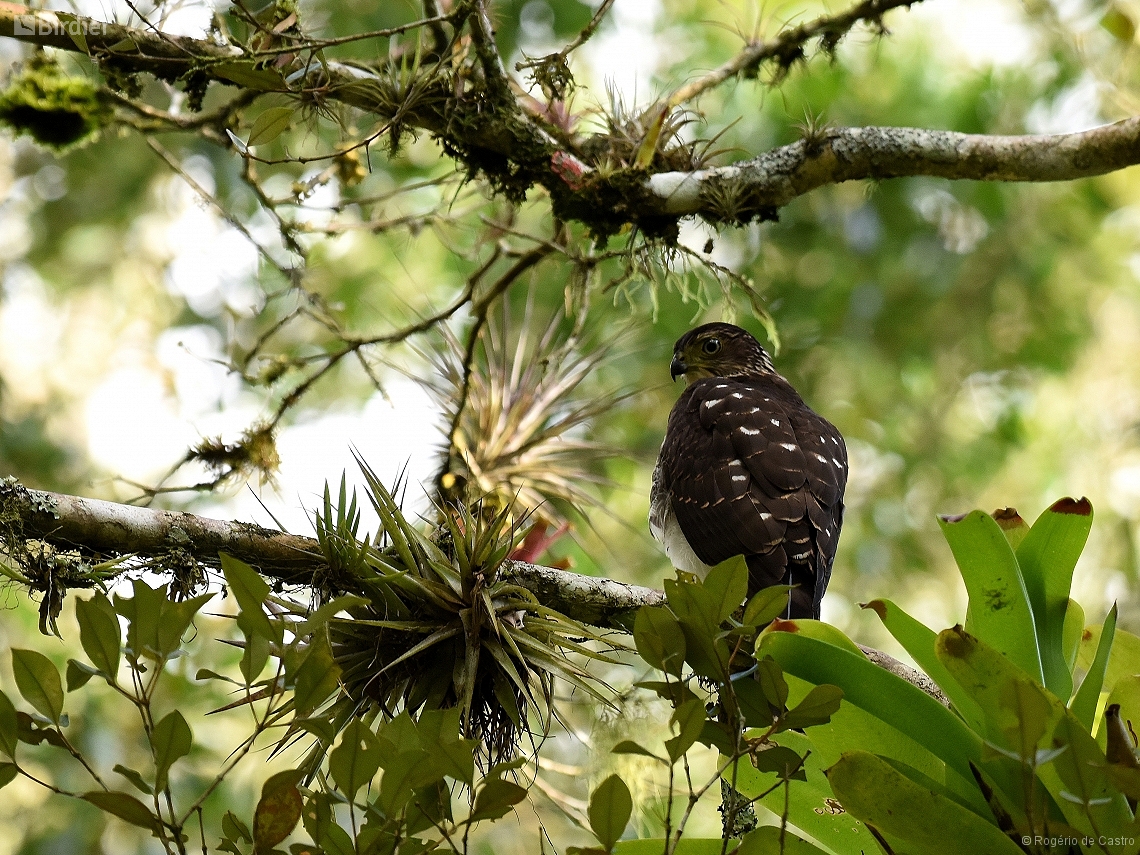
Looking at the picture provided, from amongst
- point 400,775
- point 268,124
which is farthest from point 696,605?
point 268,124

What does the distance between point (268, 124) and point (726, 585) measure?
1.81m

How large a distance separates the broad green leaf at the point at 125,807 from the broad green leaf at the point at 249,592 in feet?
1.00

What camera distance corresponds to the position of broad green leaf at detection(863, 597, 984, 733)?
7.58ft

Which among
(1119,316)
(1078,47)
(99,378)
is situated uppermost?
(1119,316)

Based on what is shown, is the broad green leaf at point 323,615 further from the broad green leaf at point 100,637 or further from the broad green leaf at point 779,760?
the broad green leaf at point 779,760

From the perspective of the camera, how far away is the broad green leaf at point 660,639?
1.87 meters

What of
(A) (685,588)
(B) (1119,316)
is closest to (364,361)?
(A) (685,588)

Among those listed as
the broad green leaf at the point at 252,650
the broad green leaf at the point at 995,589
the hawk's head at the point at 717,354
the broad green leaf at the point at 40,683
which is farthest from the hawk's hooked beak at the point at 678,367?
the broad green leaf at the point at 40,683

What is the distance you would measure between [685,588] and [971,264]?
7.66 meters

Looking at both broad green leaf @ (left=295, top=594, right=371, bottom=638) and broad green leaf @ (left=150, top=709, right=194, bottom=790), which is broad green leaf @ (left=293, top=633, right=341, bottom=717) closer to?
broad green leaf @ (left=295, top=594, right=371, bottom=638)

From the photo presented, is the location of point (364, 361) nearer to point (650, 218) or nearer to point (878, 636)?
point (650, 218)

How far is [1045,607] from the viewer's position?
8.14 ft

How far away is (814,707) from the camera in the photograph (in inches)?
73.9

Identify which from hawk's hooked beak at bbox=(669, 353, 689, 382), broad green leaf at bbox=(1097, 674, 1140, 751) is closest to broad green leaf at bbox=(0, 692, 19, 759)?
broad green leaf at bbox=(1097, 674, 1140, 751)
